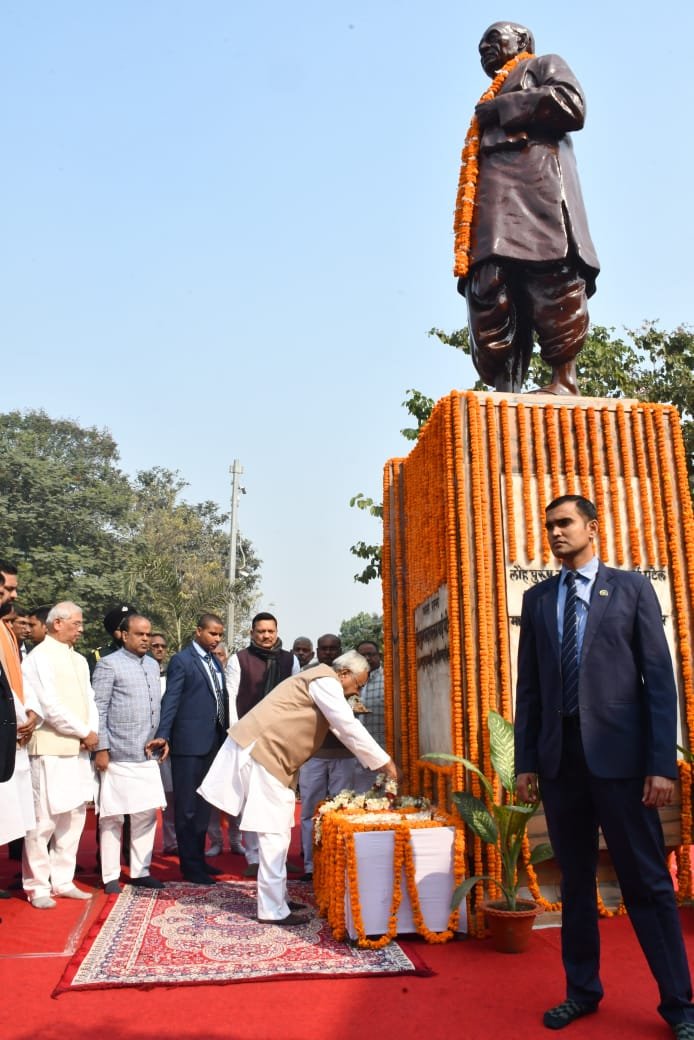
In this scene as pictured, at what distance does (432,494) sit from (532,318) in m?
1.22

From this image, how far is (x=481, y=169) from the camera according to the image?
5.38 metres

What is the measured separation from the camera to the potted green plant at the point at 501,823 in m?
3.96

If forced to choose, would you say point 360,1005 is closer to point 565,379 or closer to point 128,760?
point 128,760

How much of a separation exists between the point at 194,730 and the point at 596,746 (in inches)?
136

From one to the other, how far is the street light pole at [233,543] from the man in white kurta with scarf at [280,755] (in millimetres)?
20215

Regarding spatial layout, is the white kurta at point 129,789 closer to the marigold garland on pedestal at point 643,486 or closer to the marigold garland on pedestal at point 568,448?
the marigold garland on pedestal at point 568,448

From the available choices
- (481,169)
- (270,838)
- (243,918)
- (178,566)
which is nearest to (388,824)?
(270,838)

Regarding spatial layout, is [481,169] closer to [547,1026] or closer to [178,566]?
[547,1026]

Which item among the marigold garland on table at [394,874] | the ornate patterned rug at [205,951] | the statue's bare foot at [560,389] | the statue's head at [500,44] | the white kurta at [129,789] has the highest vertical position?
the statue's head at [500,44]

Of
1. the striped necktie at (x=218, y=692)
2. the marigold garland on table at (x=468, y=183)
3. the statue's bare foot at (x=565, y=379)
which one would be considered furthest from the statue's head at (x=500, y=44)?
the striped necktie at (x=218, y=692)

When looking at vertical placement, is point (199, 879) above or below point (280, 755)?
below

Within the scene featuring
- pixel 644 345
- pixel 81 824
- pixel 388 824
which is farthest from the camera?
pixel 644 345

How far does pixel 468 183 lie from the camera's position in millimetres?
5312

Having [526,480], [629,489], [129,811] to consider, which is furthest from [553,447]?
[129,811]
